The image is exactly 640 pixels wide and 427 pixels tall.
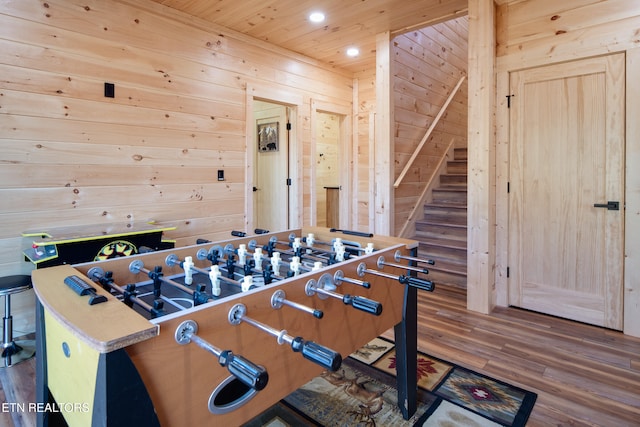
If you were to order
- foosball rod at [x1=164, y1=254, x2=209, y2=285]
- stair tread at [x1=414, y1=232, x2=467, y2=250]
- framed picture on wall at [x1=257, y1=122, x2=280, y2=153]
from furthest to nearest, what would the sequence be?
framed picture on wall at [x1=257, y1=122, x2=280, y2=153] < stair tread at [x1=414, y1=232, x2=467, y2=250] < foosball rod at [x1=164, y1=254, x2=209, y2=285]

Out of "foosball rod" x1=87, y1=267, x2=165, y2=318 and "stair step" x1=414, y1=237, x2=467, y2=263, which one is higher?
"foosball rod" x1=87, y1=267, x2=165, y2=318

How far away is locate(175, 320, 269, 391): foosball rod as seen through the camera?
738 millimetres

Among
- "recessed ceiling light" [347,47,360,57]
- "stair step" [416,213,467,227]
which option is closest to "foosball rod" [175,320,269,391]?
"stair step" [416,213,467,227]

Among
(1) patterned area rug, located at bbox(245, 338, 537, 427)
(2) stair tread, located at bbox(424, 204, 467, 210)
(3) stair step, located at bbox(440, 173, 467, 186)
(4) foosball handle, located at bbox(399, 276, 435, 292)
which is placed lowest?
(1) patterned area rug, located at bbox(245, 338, 537, 427)

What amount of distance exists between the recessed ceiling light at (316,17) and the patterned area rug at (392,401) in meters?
3.12

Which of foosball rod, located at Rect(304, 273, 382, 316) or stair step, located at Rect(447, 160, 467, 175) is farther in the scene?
stair step, located at Rect(447, 160, 467, 175)

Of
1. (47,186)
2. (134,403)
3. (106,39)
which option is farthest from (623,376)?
(106,39)

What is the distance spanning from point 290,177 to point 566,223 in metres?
2.97

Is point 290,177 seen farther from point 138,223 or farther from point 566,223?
point 566,223

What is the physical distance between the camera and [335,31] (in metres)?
3.87

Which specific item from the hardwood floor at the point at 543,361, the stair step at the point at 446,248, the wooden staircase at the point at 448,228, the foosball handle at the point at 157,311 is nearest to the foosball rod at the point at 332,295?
the foosball handle at the point at 157,311

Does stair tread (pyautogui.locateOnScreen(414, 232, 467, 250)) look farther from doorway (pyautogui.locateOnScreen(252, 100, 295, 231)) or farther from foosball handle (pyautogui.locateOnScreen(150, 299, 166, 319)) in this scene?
foosball handle (pyautogui.locateOnScreen(150, 299, 166, 319))

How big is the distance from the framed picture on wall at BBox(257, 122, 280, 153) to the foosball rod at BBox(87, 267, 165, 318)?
12.2ft

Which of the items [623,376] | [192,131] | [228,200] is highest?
[192,131]
